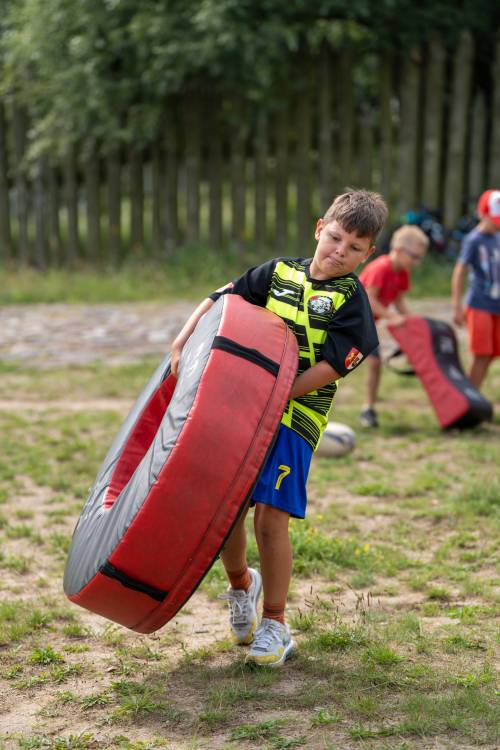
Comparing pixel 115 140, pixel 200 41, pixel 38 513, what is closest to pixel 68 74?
pixel 115 140

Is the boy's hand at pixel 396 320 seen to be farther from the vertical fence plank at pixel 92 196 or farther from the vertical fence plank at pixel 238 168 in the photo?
the vertical fence plank at pixel 92 196

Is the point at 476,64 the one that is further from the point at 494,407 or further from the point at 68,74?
the point at 494,407

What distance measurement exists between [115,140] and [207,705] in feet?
35.1

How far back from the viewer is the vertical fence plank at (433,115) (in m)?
12.4

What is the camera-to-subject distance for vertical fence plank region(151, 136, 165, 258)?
13.3 m

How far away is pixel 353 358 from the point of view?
141 inches

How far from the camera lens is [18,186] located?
561 inches

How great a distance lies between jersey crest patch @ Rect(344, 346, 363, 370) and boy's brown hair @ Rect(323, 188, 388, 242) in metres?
0.43

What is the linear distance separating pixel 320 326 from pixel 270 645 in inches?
46.0

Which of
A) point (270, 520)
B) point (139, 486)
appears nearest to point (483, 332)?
point (270, 520)

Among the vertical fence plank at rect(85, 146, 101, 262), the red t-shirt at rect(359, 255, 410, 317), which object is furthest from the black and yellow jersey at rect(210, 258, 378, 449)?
the vertical fence plank at rect(85, 146, 101, 262)

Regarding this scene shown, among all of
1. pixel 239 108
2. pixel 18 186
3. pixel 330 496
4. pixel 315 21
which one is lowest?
pixel 330 496

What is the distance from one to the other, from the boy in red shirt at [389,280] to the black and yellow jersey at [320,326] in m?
3.37

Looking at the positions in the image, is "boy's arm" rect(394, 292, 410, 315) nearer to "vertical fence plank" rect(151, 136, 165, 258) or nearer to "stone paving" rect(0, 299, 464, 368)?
"stone paving" rect(0, 299, 464, 368)
